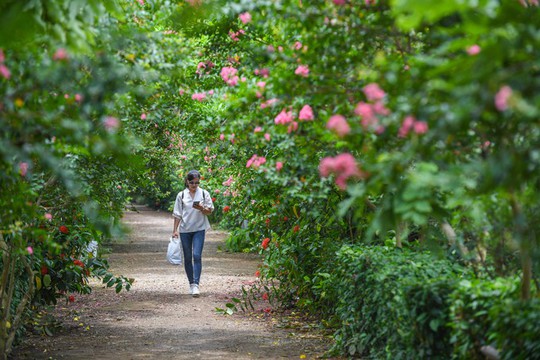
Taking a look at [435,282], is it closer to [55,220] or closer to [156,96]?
[156,96]

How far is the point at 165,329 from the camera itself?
10.7m

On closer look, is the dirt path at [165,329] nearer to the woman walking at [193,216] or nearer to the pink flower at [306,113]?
the woman walking at [193,216]

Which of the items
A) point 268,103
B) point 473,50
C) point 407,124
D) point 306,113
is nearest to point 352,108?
point 306,113

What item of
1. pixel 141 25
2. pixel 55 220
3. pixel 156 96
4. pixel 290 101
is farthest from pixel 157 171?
pixel 290 101

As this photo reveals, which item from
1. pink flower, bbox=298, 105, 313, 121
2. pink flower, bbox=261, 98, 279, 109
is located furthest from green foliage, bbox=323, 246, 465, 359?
pink flower, bbox=261, 98, 279, 109

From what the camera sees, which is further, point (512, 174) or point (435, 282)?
point (435, 282)

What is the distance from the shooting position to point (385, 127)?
13.1 feet

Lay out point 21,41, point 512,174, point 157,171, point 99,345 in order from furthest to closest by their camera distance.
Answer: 1. point 157,171
2. point 99,345
3. point 21,41
4. point 512,174

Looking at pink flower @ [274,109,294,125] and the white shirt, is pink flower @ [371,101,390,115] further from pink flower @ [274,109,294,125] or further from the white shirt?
the white shirt

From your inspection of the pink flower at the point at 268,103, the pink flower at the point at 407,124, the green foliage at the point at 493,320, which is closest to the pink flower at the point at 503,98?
the pink flower at the point at 407,124

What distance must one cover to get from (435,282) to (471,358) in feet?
2.52

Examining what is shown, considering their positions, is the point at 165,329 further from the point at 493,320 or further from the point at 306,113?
the point at 493,320

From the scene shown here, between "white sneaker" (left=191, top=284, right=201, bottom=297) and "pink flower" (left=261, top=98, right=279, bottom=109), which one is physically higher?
"pink flower" (left=261, top=98, right=279, bottom=109)

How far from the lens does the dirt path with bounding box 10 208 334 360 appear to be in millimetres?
9062
